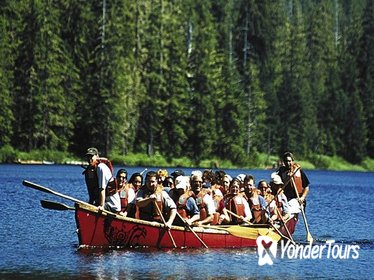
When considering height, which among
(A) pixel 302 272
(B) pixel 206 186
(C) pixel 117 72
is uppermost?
(C) pixel 117 72

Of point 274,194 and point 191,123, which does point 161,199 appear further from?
point 191,123

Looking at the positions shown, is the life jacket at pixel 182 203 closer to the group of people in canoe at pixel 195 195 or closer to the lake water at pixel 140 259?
the group of people in canoe at pixel 195 195

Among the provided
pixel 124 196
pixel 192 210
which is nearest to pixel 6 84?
pixel 124 196

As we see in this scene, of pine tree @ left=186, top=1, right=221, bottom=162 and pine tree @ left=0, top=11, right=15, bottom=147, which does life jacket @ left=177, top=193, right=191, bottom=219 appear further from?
pine tree @ left=186, top=1, right=221, bottom=162

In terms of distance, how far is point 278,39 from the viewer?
10419cm

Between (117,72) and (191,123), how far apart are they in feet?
28.1

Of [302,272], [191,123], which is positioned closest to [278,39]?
[191,123]

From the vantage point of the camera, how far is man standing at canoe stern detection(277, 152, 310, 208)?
28188 mm

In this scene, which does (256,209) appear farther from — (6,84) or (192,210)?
(6,84)
